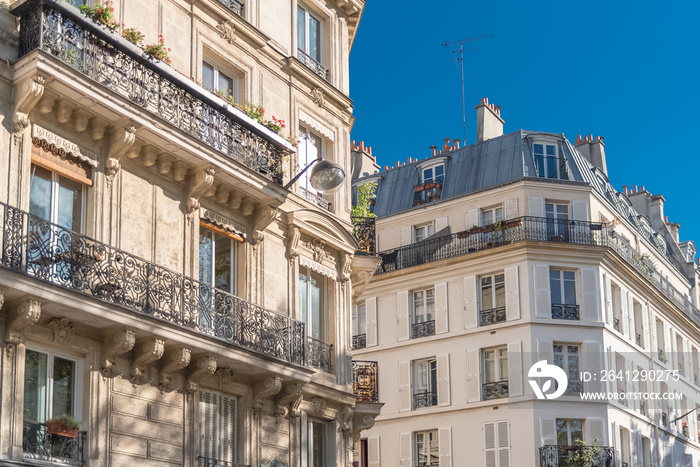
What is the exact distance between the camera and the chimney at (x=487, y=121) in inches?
1560

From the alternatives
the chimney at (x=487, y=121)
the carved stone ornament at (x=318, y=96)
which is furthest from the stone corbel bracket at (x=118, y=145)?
the chimney at (x=487, y=121)

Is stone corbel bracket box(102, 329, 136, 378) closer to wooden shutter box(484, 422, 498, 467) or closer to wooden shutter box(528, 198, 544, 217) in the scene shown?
wooden shutter box(484, 422, 498, 467)

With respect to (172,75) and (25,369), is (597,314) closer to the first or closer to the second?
(172,75)

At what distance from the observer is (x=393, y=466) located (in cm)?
3428

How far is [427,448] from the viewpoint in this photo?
3409 cm

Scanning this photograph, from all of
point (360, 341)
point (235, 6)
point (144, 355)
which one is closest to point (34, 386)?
point (144, 355)

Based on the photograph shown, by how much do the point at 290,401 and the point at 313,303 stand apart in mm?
2532

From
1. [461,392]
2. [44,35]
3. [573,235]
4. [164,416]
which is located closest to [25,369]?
[164,416]

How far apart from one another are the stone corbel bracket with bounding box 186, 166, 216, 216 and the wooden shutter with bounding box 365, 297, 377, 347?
19.6m

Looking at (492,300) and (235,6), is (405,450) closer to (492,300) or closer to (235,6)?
(492,300)

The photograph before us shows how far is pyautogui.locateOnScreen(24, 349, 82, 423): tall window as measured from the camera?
1369 cm

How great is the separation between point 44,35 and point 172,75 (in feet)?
7.49

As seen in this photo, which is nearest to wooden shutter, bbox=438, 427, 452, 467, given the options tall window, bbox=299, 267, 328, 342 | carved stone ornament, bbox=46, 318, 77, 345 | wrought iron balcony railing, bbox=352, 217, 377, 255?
wrought iron balcony railing, bbox=352, 217, 377, 255

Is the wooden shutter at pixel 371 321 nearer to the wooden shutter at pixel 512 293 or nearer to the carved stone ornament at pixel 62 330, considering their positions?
the wooden shutter at pixel 512 293
